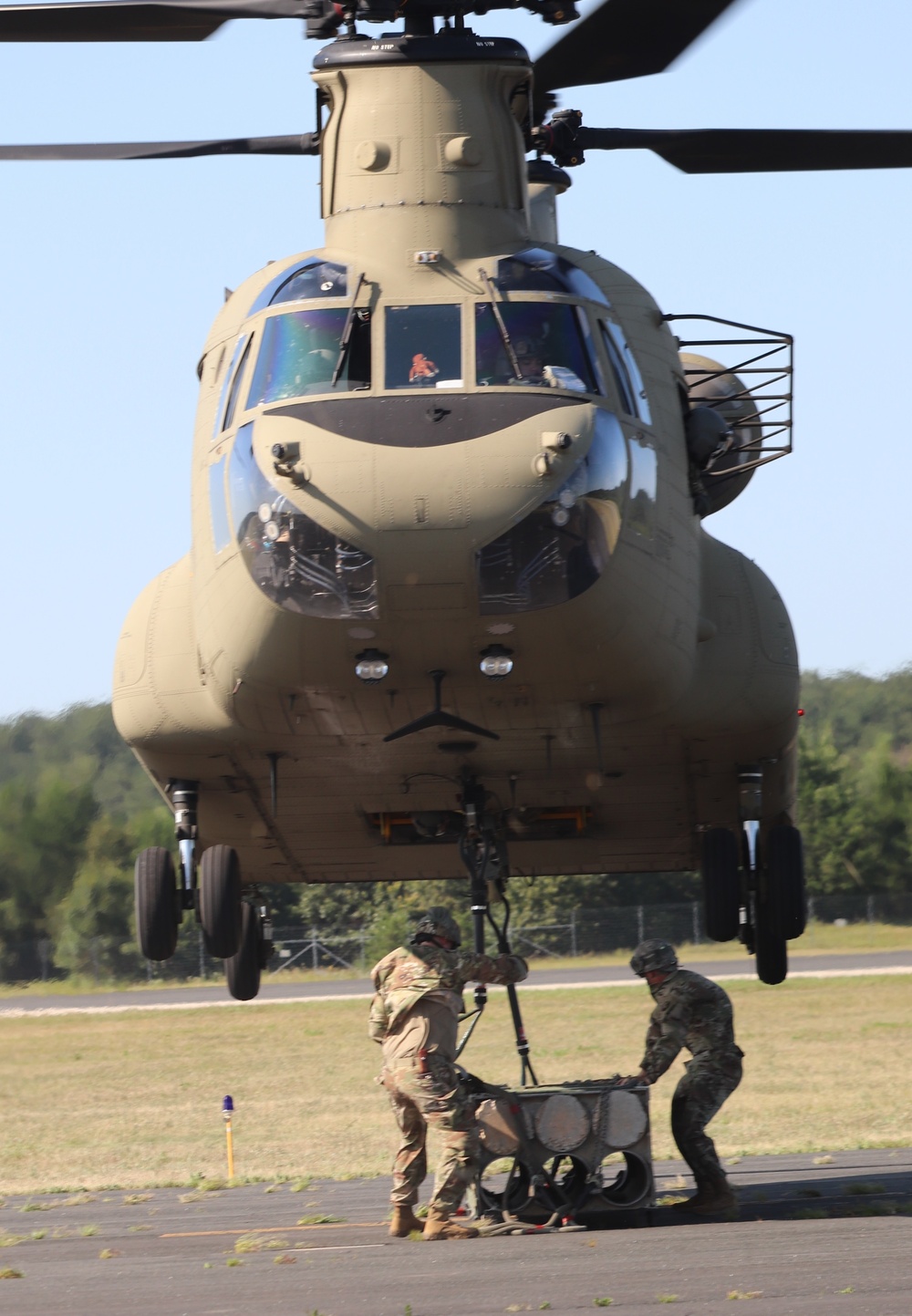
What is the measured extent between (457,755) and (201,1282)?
3.61 m

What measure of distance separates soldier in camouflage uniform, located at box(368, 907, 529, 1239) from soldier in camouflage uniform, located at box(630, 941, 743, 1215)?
94 centimetres

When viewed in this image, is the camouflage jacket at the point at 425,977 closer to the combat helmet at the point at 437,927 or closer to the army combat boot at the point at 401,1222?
the combat helmet at the point at 437,927

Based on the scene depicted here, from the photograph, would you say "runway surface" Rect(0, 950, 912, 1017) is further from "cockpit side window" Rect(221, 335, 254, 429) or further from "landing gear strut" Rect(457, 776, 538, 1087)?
"cockpit side window" Rect(221, 335, 254, 429)

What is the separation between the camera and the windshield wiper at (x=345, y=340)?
1005cm

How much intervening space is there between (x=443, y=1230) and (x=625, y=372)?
191 inches

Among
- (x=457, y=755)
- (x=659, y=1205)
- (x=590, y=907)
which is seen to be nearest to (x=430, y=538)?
(x=457, y=755)

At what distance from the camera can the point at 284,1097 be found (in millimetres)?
24484

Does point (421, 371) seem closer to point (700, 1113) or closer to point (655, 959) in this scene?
point (655, 959)

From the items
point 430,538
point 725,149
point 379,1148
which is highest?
point 725,149

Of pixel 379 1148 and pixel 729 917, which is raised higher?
pixel 729 917

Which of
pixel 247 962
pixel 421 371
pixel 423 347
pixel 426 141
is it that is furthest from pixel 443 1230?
pixel 426 141

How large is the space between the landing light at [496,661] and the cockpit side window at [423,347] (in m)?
1.40

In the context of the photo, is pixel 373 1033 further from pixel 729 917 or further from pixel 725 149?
pixel 725 149

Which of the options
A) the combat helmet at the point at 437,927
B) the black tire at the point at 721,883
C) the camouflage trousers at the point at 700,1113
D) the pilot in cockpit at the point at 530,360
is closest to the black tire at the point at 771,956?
the black tire at the point at 721,883
